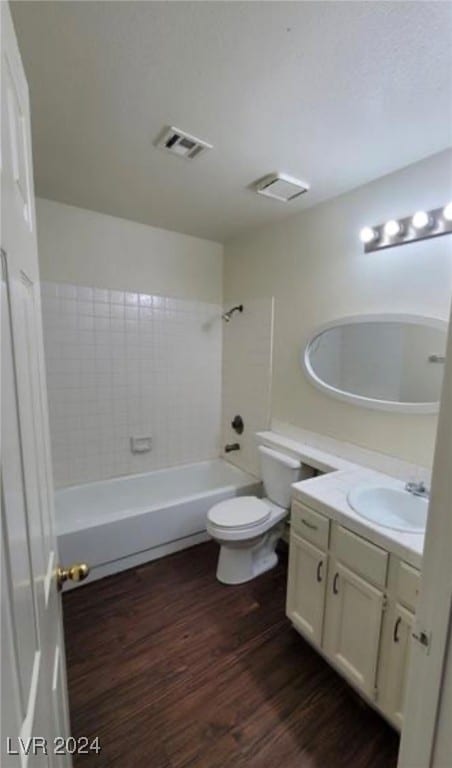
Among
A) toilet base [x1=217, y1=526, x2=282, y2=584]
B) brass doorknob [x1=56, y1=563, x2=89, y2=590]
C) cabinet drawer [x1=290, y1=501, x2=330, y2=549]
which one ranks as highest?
brass doorknob [x1=56, y1=563, x2=89, y2=590]

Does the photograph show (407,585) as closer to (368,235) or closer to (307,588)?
(307,588)

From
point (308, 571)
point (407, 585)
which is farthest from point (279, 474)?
point (407, 585)

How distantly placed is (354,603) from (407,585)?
0.30 m

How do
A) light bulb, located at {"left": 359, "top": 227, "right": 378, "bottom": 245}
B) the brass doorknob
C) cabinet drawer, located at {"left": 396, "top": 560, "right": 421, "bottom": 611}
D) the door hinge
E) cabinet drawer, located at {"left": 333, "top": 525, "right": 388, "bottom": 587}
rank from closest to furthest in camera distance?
the door hinge → the brass doorknob → cabinet drawer, located at {"left": 396, "top": 560, "right": 421, "bottom": 611} → cabinet drawer, located at {"left": 333, "top": 525, "right": 388, "bottom": 587} → light bulb, located at {"left": 359, "top": 227, "right": 378, "bottom": 245}

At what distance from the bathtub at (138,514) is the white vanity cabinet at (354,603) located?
97 cm

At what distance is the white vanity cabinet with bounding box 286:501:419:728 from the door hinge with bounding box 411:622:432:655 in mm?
549

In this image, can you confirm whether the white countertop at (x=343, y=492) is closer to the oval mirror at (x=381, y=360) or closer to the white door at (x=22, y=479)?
the oval mirror at (x=381, y=360)

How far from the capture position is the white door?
1.46 feet

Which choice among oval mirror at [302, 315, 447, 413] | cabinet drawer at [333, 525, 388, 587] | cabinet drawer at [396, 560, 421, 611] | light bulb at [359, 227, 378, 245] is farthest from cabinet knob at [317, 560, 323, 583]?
light bulb at [359, 227, 378, 245]

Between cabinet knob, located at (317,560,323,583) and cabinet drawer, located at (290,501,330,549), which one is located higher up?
cabinet drawer, located at (290,501,330,549)

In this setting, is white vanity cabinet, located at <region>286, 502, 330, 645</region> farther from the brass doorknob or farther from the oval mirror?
the brass doorknob

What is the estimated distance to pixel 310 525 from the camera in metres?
1.62

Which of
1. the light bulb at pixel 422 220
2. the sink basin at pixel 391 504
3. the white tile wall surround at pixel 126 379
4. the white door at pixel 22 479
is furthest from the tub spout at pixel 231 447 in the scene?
the white door at pixel 22 479

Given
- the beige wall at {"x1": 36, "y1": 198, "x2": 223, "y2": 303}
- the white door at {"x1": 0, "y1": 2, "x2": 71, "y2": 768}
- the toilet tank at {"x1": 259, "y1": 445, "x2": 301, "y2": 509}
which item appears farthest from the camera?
the beige wall at {"x1": 36, "y1": 198, "x2": 223, "y2": 303}
